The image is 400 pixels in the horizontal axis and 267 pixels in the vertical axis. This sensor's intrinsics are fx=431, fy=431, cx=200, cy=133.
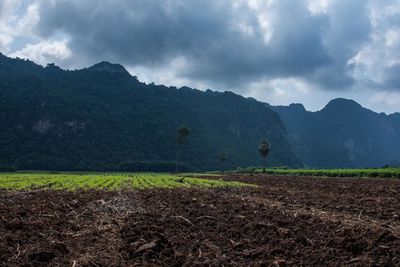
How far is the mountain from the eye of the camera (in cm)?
11912

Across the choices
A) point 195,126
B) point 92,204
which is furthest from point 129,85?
point 92,204

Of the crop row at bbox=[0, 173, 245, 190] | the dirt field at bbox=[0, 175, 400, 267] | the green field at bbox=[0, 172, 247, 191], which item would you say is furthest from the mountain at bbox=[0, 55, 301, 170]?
the dirt field at bbox=[0, 175, 400, 267]

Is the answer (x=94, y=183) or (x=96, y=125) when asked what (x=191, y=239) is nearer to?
(x=94, y=183)

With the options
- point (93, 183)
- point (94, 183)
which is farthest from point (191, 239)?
point (94, 183)

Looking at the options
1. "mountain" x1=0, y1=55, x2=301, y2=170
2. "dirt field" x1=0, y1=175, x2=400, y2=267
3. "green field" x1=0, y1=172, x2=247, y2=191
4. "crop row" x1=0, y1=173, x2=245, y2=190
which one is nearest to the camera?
"dirt field" x1=0, y1=175, x2=400, y2=267

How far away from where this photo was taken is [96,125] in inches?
5546

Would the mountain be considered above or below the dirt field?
above

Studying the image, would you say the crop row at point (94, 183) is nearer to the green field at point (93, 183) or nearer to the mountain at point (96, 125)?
the green field at point (93, 183)

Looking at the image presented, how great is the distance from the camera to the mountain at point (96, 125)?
119 m

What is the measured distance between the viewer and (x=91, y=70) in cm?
19612

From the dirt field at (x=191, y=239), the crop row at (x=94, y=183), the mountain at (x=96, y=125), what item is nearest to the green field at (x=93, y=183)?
the crop row at (x=94, y=183)

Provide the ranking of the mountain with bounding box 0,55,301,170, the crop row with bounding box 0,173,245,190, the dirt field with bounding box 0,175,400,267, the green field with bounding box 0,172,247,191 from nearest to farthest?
the dirt field with bounding box 0,175,400,267
the green field with bounding box 0,172,247,191
the crop row with bounding box 0,173,245,190
the mountain with bounding box 0,55,301,170

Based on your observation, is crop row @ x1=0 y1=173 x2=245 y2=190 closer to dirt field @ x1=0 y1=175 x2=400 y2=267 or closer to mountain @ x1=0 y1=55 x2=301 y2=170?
dirt field @ x1=0 y1=175 x2=400 y2=267

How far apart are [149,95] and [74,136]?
2403 inches
